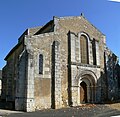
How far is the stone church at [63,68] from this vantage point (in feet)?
53.8

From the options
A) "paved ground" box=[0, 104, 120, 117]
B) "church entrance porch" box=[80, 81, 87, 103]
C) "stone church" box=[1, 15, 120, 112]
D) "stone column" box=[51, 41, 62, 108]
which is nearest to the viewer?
"paved ground" box=[0, 104, 120, 117]

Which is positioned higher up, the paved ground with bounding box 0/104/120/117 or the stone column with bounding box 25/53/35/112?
the stone column with bounding box 25/53/35/112

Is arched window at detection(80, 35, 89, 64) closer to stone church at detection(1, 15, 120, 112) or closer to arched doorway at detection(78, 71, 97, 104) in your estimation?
stone church at detection(1, 15, 120, 112)

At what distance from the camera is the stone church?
16406mm

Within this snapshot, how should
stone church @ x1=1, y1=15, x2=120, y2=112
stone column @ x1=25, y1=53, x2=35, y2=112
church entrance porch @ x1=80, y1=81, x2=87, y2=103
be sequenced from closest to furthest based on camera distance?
stone column @ x1=25, y1=53, x2=35, y2=112
stone church @ x1=1, y1=15, x2=120, y2=112
church entrance porch @ x1=80, y1=81, x2=87, y2=103

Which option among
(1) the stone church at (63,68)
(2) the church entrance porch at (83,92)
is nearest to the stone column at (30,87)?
(1) the stone church at (63,68)

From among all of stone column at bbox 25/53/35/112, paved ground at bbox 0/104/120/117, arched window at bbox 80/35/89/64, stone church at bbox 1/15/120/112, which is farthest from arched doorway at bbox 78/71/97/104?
stone column at bbox 25/53/35/112

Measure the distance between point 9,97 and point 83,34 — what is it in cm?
1168

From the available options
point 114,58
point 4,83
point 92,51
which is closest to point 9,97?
point 4,83

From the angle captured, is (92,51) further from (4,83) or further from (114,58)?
(4,83)

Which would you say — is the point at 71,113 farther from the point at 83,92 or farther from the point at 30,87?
the point at 83,92

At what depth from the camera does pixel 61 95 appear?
17.9 m

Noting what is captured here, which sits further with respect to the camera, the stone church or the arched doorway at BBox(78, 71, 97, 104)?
the arched doorway at BBox(78, 71, 97, 104)

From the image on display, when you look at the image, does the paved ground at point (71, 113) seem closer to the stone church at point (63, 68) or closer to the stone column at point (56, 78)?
the stone church at point (63, 68)
